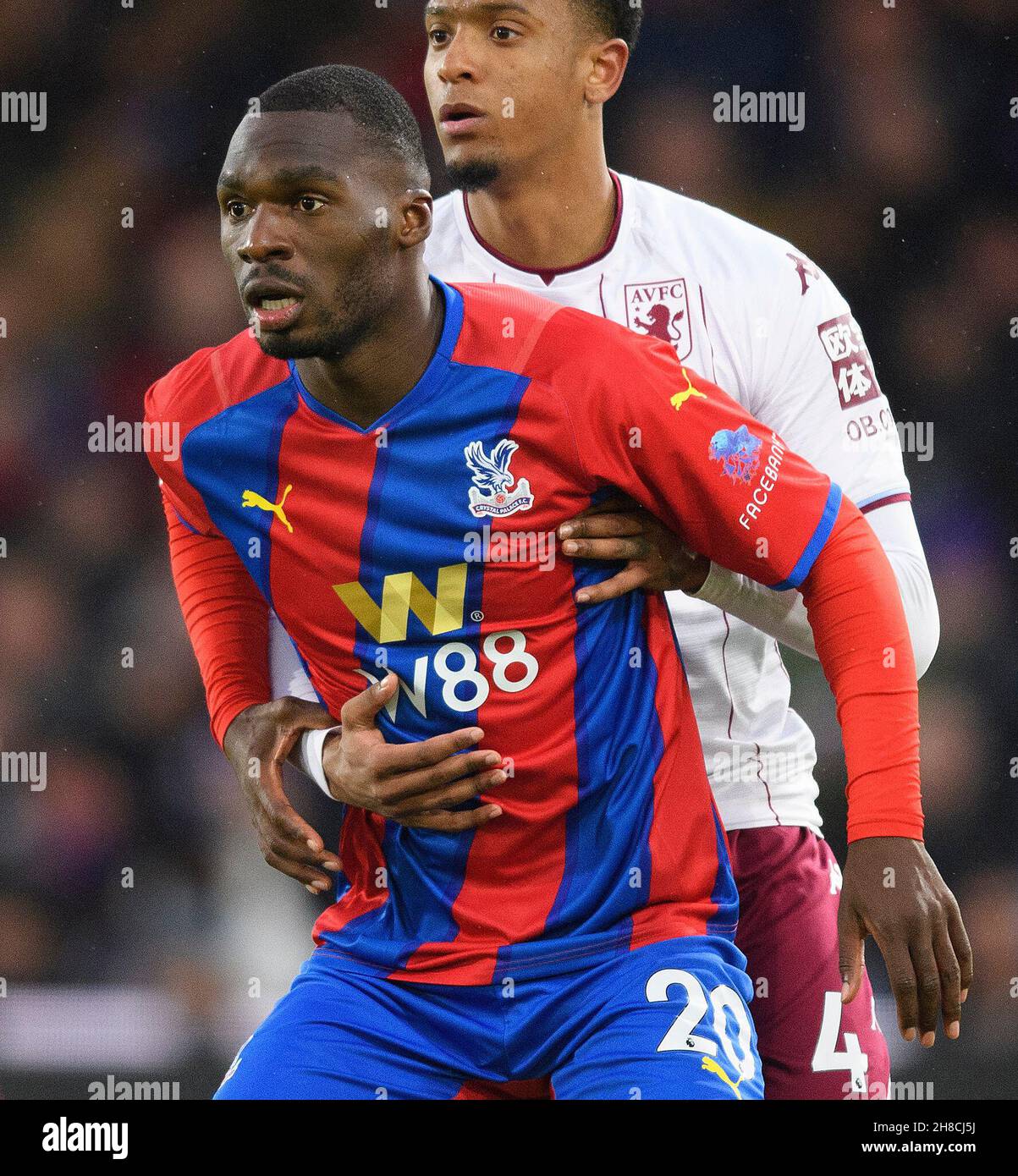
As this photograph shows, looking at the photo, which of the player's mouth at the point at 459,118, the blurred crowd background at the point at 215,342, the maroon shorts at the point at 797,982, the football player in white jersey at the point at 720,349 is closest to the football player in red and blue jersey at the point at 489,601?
the football player in white jersey at the point at 720,349

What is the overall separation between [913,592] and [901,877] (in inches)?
21.1

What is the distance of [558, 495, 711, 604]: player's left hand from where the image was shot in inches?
69.1

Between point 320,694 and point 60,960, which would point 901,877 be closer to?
point 320,694

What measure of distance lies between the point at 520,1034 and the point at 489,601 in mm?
482

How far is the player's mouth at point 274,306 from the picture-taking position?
1.70 meters

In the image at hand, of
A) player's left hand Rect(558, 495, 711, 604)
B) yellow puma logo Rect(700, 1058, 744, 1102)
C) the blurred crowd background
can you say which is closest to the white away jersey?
player's left hand Rect(558, 495, 711, 604)

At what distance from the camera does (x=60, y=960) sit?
356cm

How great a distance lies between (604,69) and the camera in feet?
7.93

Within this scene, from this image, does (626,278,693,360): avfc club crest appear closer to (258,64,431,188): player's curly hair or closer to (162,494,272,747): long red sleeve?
(258,64,431,188): player's curly hair

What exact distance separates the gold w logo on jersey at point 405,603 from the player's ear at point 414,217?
384 mm

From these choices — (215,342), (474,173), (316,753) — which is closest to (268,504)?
(316,753)

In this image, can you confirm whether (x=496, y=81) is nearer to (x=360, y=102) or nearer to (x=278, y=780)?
(x=360, y=102)

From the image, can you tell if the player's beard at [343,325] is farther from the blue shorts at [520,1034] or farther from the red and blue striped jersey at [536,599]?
the blue shorts at [520,1034]
